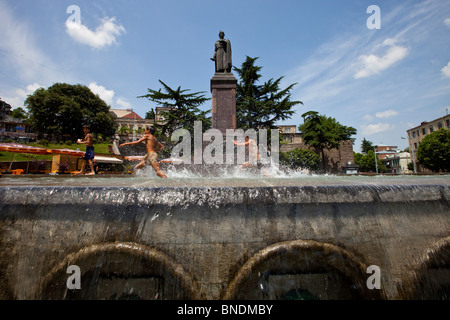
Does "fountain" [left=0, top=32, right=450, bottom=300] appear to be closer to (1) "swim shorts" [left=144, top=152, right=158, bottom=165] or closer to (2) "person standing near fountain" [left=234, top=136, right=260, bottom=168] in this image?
(1) "swim shorts" [left=144, top=152, right=158, bottom=165]

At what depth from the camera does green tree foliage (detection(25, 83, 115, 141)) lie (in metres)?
37.2

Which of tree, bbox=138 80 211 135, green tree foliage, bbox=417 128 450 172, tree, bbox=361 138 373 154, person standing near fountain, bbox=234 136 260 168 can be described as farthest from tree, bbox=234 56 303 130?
tree, bbox=361 138 373 154

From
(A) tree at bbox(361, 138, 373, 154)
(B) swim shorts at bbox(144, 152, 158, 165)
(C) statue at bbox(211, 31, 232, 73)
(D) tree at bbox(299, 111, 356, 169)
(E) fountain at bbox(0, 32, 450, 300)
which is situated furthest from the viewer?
(A) tree at bbox(361, 138, 373, 154)

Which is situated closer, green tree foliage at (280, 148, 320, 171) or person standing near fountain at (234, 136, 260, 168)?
person standing near fountain at (234, 136, 260, 168)

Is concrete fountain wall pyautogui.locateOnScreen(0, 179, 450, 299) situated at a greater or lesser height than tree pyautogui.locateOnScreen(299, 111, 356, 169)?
→ lesser

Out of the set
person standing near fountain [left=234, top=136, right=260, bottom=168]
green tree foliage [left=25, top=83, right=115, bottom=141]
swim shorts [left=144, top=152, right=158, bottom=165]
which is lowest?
swim shorts [left=144, top=152, right=158, bottom=165]

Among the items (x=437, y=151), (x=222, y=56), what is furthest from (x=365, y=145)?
(x=222, y=56)

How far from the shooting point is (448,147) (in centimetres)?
3055

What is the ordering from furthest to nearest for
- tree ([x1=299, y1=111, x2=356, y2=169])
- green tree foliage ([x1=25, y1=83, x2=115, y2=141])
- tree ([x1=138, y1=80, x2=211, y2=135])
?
1. green tree foliage ([x1=25, y1=83, x2=115, y2=141])
2. tree ([x1=299, y1=111, x2=356, y2=169])
3. tree ([x1=138, y1=80, x2=211, y2=135])

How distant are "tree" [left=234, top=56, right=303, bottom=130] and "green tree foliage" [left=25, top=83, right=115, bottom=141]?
3087 centimetres

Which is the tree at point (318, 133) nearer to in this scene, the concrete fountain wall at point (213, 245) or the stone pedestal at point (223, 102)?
the stone pedestal at point (223, 102)
